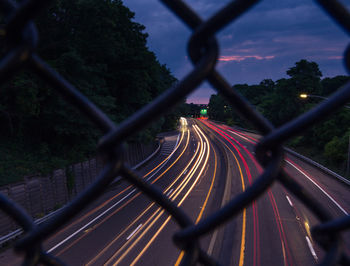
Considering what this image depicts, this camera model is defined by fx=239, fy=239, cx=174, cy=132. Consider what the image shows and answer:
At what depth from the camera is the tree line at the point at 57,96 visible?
15680 mm

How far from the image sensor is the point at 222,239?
44.8ft

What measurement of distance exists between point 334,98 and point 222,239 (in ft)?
47.7

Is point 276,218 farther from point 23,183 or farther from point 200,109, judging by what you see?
point 200,109

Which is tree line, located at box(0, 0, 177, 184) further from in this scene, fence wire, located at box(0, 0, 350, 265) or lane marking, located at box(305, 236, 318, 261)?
fence wire, located at box(0, 0, 350, 265)

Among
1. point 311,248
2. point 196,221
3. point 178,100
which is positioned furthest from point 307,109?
point 178,100

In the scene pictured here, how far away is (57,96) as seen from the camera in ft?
54.3

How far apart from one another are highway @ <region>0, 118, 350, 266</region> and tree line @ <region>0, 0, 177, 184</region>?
16.6 feet

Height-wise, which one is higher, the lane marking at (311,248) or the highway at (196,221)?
the highway at (196,221)

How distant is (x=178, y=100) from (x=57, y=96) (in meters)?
18.0

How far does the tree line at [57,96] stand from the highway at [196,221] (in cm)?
505

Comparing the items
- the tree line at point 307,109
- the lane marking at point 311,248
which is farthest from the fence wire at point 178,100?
the tree line at point 307,109

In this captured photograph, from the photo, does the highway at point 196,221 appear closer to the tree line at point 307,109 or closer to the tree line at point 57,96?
the tree line at point 307,109

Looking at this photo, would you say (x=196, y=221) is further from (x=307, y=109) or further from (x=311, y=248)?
(x=307, y=109)

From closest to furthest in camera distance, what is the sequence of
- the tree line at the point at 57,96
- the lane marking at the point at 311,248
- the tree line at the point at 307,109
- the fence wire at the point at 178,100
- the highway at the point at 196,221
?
the fence wire at the point at 178,100, the lane marking at the point at 311,248, the highway at the point at 196,221, the tree line at the point at 57,96, the tree line at the point at 307,109
